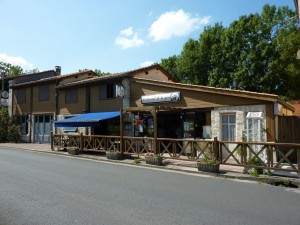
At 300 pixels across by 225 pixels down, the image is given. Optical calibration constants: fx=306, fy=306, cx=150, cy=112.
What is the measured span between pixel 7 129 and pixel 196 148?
2257cm

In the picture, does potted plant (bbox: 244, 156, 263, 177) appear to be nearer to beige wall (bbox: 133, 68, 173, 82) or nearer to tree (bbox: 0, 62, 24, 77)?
beige wall (bbox: 133, 68, 173, 82)

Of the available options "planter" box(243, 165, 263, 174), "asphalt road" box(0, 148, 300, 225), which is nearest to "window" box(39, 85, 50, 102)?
"asphalt road" box(0, 148, 300, 225)

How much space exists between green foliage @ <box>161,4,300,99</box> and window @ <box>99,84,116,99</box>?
44.1ft

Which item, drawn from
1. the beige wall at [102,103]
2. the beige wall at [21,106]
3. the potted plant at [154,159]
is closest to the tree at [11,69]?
the beige wall at [21,106]

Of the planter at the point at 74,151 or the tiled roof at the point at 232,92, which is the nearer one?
the tiled roof at the point at 232,92

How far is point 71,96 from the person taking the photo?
2428 cm

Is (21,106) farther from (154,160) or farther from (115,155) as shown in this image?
(154,160)

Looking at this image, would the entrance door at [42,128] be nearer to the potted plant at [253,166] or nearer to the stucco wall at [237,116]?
the stucco wall at [237,116]

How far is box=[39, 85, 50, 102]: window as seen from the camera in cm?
2675

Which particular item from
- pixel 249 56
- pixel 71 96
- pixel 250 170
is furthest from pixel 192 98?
pixel 249 56

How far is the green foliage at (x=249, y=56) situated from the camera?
2831cm

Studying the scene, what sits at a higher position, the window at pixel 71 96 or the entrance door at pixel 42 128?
the window at pixel 71 96

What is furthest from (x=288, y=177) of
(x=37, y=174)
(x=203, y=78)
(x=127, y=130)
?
(x=203, y=78)

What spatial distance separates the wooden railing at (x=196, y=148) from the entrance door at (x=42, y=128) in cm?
568
